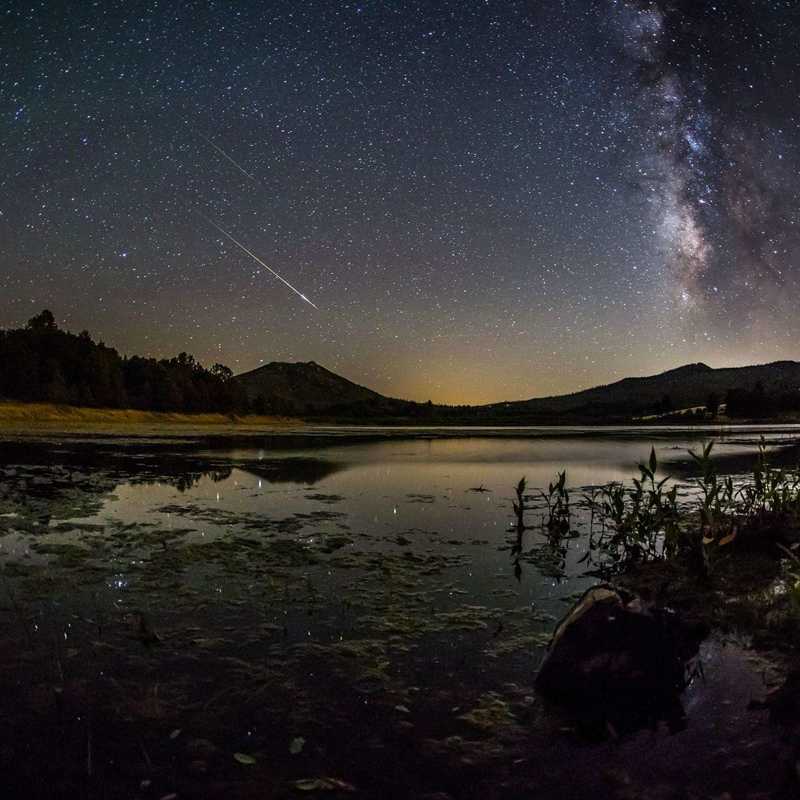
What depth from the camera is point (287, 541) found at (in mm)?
10492

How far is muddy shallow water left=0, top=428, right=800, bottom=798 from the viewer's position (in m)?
3.64

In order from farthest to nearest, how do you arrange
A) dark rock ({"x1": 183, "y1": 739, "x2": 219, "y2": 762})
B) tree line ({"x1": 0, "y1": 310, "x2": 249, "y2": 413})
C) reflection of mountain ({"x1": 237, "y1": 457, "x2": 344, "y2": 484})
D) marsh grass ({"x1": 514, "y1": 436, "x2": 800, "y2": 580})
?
tree line ({"x1": 0, "y1": 310, "x2": 249, "y2": 413}) → reflection of mountain ({"x1": 237, "y1": 457, "x2": 344, "y2": 484}) → marsh grass ({"x1": 514, "y1": 436, "x2": 800, "y2": 580}) → dark rock ({"x1": 183, "y1": 739, "x2": 219, "y2": 762})

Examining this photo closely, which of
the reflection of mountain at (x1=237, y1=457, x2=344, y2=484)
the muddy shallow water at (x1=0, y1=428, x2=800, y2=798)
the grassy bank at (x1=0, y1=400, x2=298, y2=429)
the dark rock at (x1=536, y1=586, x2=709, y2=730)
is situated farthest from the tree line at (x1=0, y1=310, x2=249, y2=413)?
the dark rock at (x1=536, y1=586, x2=709, y2=730)

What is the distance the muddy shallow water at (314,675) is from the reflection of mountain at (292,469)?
9.03 metres

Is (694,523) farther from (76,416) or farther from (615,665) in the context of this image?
(76,416)

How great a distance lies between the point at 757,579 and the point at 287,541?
26.1 ft

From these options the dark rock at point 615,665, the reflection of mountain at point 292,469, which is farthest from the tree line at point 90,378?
the dark rock at point 615,665

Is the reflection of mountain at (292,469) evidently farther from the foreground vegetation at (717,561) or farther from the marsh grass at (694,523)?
the marsh grass at (694,523)

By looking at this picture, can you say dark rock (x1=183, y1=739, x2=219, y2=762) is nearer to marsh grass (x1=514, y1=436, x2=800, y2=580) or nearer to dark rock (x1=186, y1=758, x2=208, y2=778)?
dark rock (x1=186, y1=758, x2=208, y2=778)

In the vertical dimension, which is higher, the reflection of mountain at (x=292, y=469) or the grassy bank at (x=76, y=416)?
the grassy bank at (x=76, y=416)

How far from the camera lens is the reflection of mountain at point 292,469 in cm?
2064

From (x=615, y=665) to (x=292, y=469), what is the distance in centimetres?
2036

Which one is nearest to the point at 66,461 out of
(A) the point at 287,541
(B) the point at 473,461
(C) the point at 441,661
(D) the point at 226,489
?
(D) the point at 226,489

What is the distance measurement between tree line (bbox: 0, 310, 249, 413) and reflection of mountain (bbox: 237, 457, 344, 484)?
239 ft
